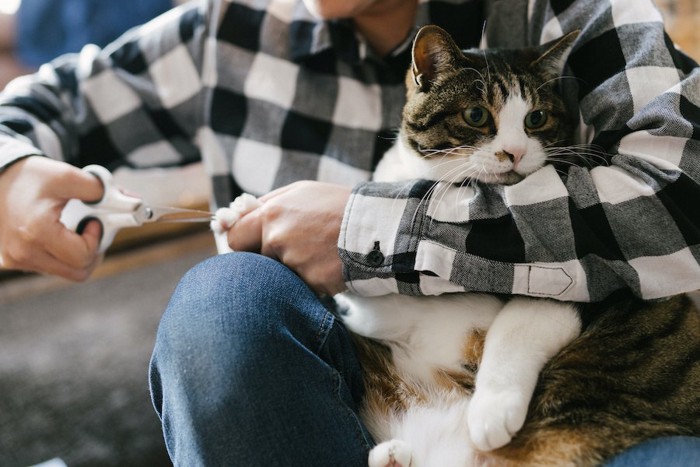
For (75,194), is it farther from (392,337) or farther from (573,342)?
(573,342)

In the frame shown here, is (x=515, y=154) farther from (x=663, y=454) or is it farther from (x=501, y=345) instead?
(x=663, y=454)

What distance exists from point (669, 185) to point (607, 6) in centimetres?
30

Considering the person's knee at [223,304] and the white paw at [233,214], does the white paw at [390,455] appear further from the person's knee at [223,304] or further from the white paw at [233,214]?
the white paw at [233,214]

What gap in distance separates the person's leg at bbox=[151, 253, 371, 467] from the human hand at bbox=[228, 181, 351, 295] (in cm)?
8

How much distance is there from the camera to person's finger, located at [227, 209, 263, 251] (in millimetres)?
920

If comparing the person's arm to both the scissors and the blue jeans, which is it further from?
the blue jeans

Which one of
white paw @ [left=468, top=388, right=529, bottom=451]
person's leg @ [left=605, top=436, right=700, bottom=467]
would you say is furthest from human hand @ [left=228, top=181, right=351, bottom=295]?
person's leg @ [left=605, top=436, right=700, bottom=467]

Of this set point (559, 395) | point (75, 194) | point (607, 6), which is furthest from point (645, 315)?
point (75, 194)

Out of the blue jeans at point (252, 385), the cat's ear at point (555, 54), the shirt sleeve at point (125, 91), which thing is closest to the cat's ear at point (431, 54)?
the cat's ear at point (555, 54)

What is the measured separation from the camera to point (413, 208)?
82cm

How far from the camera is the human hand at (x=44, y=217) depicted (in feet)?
3.14

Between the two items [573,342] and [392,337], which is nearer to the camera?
[573,342]

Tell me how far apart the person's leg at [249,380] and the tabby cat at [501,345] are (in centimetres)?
9

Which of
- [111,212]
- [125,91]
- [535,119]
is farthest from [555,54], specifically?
[125,91]
